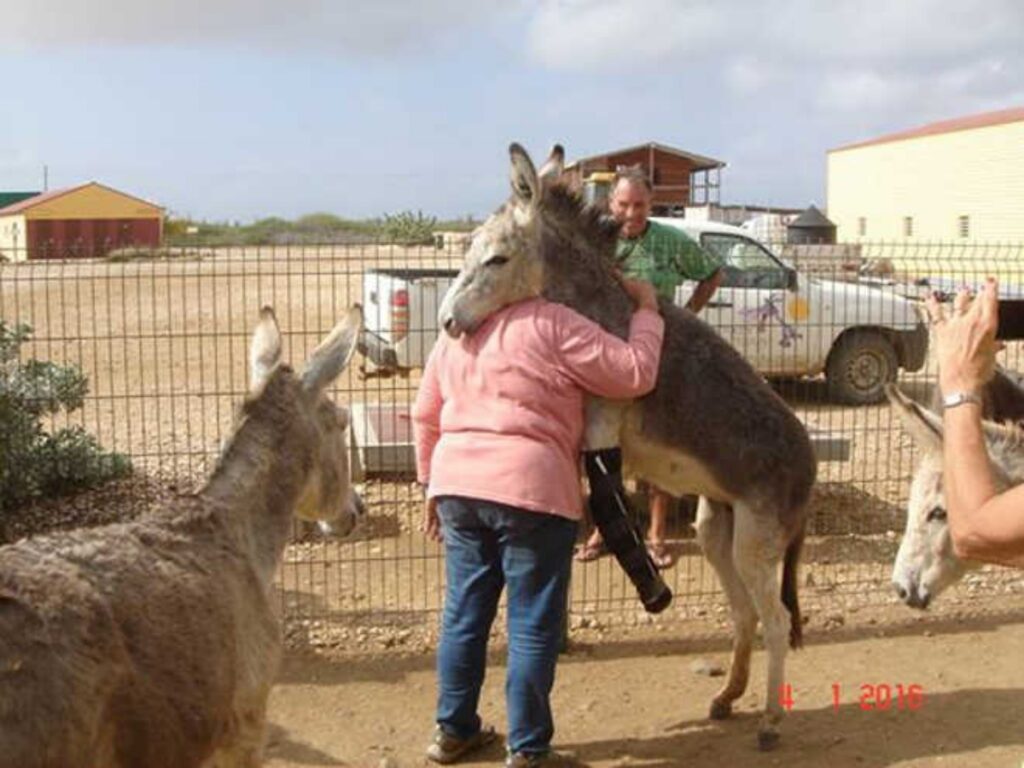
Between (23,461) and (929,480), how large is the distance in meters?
6.27

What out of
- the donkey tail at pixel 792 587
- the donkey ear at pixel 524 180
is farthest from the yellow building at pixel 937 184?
the donkey ear at pixel 524 180

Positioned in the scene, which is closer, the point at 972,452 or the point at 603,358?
the point at 972,452

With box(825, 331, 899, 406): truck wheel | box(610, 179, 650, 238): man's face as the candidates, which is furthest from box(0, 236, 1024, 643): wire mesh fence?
box(610, 179, 650, 238): man's face

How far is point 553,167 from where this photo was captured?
4887 mm

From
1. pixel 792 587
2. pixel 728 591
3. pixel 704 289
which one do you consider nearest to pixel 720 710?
pixel 728 591

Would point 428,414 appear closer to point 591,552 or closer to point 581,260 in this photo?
point 581,260

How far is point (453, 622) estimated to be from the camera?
15.5 feet

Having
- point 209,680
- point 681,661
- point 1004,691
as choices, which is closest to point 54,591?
point 209,680

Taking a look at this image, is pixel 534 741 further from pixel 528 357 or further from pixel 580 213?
pixel 580 213

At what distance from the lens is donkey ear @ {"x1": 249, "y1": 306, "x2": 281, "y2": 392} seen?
407 cm

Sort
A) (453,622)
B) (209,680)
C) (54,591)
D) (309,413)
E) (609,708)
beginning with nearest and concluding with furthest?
1. (54,591)
2. (209,680)
3. (309,413)
4. (453,622)
5. (609,708)

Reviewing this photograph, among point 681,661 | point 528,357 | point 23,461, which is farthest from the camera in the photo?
point 23,461

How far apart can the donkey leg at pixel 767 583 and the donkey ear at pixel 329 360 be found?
199 cm

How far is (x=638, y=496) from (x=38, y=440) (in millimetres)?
4679
